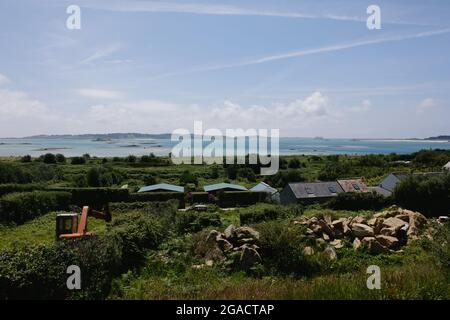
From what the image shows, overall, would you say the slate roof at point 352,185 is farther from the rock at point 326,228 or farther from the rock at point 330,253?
the rock at point 330,253

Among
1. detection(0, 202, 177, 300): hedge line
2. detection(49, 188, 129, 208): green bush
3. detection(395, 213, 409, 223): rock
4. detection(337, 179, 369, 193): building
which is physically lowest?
detection(49, 188, 129, 208): green bush

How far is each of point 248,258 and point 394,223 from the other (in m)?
7.47

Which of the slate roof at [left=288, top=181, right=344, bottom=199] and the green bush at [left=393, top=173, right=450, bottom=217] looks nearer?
the green bush at [left=393, top=173, right=450, bottom=217]

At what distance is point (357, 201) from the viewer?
28188 mm

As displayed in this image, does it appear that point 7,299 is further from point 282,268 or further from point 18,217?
point 18,217

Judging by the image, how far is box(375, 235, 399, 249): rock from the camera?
13.9 m

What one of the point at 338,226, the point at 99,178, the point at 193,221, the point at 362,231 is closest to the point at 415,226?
the point at 362,231

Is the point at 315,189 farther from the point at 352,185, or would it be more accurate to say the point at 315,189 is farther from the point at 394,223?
the point at 394,223

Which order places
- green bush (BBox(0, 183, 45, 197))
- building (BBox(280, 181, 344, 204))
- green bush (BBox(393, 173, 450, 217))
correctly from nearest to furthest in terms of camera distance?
green bush (BBox(393, 173, 450, 217)) → green bush (BBox(0, 183, 45, 197)) → building (BBox(280, 181, 344, 204))

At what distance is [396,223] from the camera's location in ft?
51.5

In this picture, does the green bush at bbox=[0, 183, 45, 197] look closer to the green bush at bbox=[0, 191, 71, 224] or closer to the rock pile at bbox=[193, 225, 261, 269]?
the green bush at bbox=[0, 191, 71, 224]

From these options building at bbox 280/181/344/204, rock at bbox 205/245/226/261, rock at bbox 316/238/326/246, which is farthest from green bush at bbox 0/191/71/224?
rock at bbox 316/238/326/246

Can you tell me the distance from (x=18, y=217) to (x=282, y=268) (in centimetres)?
2093

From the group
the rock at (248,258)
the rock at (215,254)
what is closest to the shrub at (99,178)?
the rock at (215,254)
